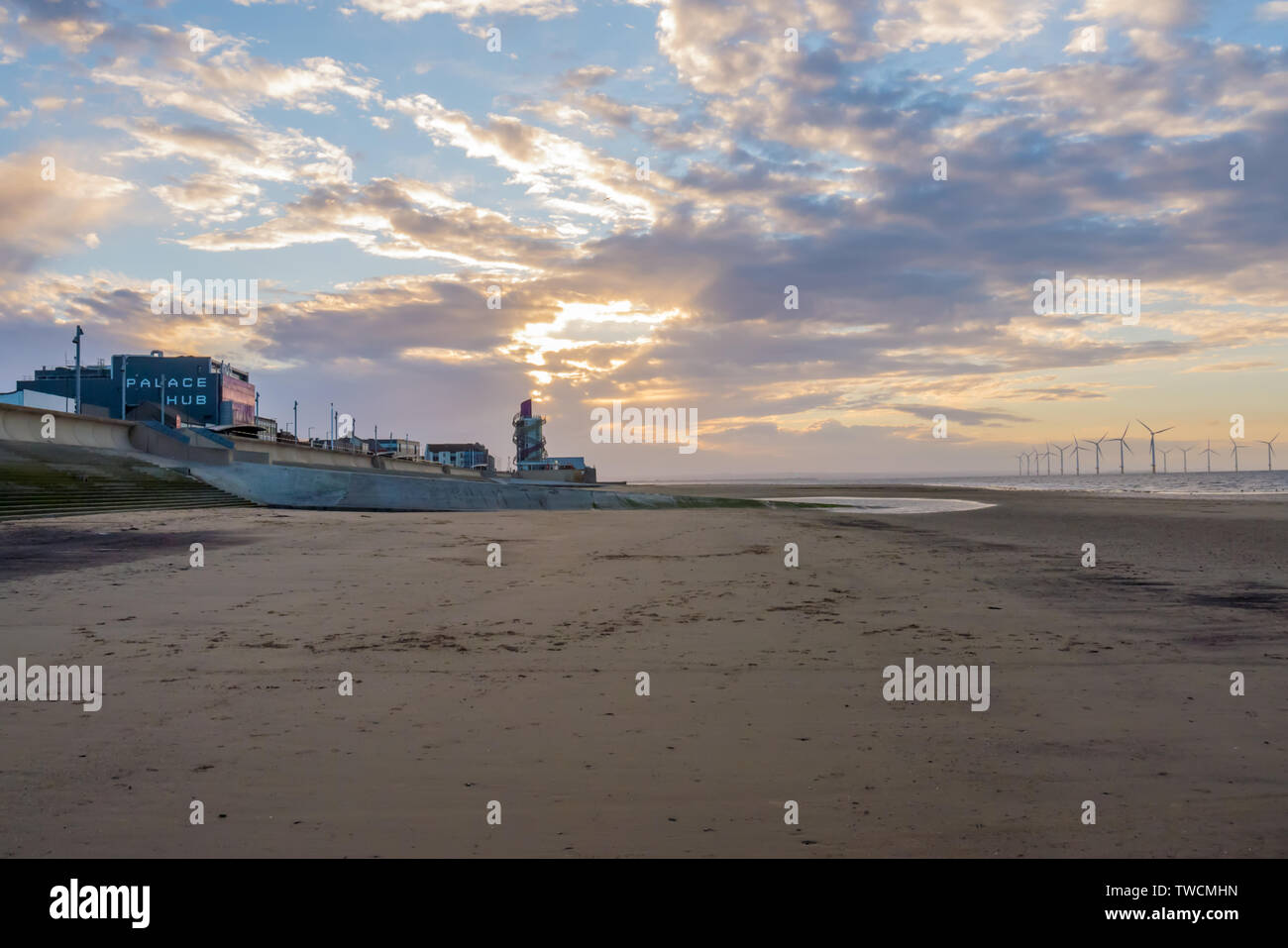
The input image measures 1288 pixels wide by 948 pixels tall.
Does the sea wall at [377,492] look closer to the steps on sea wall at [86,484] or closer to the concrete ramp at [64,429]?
the steps on sea wall at [86,484]

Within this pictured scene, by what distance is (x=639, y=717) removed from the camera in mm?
7289

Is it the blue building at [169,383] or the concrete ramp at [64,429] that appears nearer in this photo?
the concrete ramp at [64,429]

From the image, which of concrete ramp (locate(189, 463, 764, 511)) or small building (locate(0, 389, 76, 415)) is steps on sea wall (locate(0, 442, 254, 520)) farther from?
small building (locate(0, 389, 76, 415))

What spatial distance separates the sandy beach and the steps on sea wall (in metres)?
17.9

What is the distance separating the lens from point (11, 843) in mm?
4691

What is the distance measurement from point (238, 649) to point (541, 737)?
18.2ft

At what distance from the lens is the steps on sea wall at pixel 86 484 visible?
103 feet

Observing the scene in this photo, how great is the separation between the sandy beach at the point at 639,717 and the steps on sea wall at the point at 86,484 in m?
17.9

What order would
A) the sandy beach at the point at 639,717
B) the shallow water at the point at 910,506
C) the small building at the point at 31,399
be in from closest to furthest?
the sandy beach at the point at 639,717
the shallow water at the point at 910,506
the small building at the point at 31,399

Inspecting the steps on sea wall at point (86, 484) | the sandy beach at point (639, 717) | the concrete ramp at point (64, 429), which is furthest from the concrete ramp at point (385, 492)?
the sandy beach at point (639, 717)

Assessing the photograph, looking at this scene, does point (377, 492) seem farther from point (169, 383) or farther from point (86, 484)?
point (169, 383)

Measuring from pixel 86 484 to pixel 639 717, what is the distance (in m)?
38.8

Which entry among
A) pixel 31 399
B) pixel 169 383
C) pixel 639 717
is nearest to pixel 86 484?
pixel 639 717
